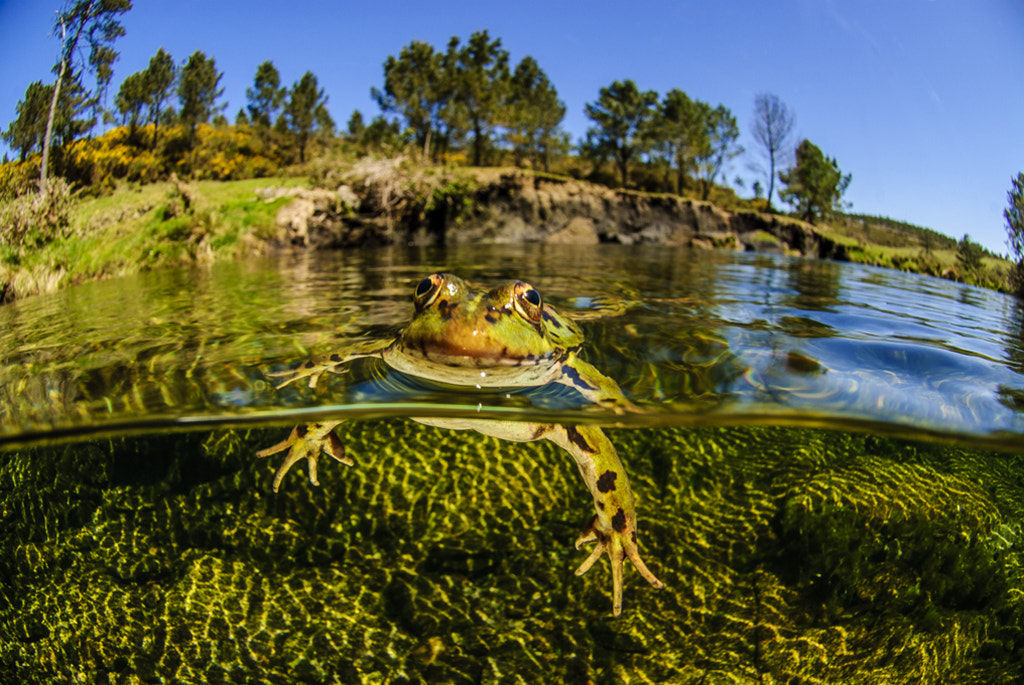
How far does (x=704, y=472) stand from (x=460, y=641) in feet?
7.64

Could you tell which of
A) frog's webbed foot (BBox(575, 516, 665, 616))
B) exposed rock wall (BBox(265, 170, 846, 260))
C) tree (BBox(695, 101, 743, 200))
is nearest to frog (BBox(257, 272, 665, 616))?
frog's webbed foot (BBox(575, 516, 665, 616))

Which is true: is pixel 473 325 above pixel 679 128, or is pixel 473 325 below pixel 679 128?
below

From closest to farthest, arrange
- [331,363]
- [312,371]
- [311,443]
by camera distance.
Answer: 1. [312,371]
2. [331,363]
3. [311,443]

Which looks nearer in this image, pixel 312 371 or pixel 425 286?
pixel 425 286

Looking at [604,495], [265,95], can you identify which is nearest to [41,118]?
[265,95]

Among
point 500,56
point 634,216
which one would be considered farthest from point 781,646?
point 634,216

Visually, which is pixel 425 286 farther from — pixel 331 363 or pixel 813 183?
pixel 813 183

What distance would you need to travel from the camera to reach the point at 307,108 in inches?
230

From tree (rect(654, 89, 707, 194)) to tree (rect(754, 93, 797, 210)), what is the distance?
64 cm

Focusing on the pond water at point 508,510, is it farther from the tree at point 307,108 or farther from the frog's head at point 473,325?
the tree at point 307,108

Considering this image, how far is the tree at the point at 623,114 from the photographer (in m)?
5.68

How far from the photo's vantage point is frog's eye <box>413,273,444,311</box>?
2.98 m

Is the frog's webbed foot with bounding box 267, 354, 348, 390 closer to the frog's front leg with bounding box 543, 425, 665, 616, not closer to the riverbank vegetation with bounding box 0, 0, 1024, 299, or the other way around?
the frog's front leg with bounding box 543, 425, 665, 616

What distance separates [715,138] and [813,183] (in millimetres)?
1023
